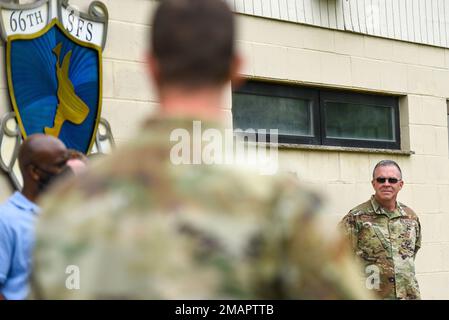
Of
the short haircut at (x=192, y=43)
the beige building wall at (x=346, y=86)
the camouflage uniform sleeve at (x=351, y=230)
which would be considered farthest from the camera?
the beige building wall at (x=346, y=86)

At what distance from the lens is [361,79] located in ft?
28.7

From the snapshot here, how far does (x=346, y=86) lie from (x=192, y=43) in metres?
7.08

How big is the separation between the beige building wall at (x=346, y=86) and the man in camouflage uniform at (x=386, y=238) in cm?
71

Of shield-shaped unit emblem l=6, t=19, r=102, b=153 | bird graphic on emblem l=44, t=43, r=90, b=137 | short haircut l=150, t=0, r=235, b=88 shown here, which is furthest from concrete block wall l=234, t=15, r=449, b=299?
short haircut l=150, t=0, r=235, b=88

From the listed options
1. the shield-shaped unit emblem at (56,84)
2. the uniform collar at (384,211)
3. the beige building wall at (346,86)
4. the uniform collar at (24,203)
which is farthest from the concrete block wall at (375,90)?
the uniform collar at (24,203)

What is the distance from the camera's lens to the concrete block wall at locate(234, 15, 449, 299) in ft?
26.3

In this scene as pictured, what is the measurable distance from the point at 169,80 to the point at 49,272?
0.44 m

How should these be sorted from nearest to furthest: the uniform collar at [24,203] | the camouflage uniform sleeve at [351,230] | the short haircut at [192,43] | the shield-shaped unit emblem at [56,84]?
the short haircut at [192,43]
the uniform collar at [24,203]
the shield-shaped unit emblem at [56,84]
the camouflage uniform sleeve at [351,230]

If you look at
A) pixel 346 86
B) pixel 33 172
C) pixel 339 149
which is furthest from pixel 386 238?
pixel 33 172

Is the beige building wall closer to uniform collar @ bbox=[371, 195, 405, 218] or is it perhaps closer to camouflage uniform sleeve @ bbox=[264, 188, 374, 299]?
uniform collar @ bbox=[371, 195, 405, 218]

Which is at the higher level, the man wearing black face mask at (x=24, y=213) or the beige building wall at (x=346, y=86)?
the beige building wall at (x=346, y=86)

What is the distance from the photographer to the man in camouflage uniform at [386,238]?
6.33m

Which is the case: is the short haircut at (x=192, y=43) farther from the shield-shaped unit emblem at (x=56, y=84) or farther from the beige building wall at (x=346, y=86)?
the beige building wall at (x=346, y=86)

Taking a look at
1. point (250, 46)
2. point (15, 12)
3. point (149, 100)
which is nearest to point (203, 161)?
point (15, 12)
